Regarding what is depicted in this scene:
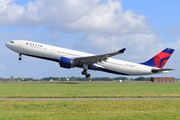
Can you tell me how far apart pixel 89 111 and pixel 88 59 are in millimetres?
32122

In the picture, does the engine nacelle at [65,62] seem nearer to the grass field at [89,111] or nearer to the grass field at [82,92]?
the grass field at [82,92]

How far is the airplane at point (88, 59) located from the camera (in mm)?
43406

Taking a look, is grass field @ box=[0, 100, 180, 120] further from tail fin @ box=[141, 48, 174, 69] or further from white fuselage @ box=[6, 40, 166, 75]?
tail fin @ box=[141, 48, 174, 69]

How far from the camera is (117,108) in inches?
580

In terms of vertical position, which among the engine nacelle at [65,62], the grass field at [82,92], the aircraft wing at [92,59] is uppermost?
the aircraft wing at [92,59]

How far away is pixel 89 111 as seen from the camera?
13.6 m

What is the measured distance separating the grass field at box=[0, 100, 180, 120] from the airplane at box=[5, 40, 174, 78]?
27197mm

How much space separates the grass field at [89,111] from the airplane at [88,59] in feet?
89.2

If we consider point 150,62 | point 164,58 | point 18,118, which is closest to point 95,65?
point 150,62

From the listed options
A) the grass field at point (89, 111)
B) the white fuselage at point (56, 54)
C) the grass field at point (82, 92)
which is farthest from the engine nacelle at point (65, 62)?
the grass field at point (89, 111)

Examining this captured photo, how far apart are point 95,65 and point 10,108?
114 feet

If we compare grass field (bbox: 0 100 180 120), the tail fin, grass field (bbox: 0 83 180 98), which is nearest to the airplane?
the tail fin

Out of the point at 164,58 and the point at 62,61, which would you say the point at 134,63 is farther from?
the point at 62,61

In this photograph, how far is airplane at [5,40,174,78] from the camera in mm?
43406
